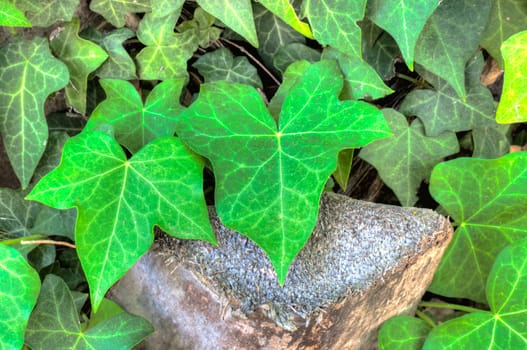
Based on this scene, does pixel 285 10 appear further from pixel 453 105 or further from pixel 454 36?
pixel 453 105

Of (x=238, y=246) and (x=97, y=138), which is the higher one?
(x=97, y=138)

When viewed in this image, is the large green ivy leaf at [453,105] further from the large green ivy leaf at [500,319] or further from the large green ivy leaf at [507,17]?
the large green ivy leaf at [500,319]

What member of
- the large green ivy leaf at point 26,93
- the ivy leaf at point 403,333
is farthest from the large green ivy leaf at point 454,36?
the large green ivy leaf at point 26,93

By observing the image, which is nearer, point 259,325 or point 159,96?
point 259,325

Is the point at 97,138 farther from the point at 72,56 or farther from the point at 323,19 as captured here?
the point at 323,19

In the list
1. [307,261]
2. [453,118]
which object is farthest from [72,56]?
[453,118]
